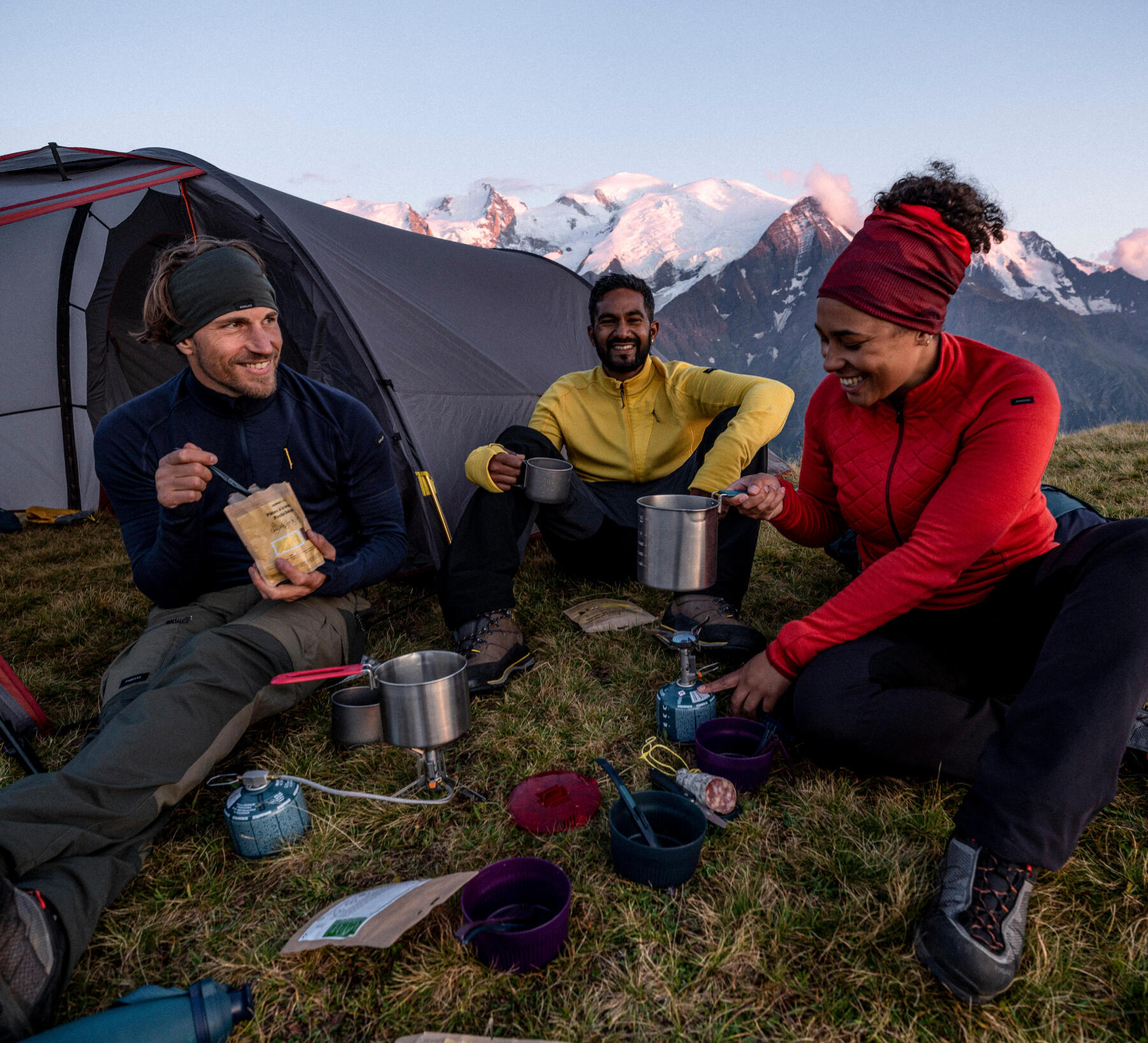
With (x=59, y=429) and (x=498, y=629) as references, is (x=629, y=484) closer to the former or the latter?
(x=498, y=629)

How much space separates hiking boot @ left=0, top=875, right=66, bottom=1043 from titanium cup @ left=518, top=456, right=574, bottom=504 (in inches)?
84.4

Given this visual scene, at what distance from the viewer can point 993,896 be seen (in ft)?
5.00

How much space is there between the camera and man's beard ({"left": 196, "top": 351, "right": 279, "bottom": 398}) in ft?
9.02

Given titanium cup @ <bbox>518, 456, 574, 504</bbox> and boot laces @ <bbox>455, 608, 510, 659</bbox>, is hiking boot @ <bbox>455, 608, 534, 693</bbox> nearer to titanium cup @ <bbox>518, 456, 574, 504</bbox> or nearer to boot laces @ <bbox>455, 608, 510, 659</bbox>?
boot laces @ <bbox>455, 608, 510, 659</bbox>

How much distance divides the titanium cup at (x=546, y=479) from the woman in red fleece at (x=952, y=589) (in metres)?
1.20

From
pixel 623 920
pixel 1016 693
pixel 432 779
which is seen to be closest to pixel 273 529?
pixel 432 779

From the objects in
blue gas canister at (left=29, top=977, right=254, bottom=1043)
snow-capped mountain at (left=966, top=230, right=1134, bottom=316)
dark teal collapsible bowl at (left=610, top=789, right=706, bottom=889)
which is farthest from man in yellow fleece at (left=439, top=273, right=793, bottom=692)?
snow-capped mountain at (left=966, top=230, right=1134, bottom=316)

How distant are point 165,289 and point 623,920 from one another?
8.94 ft

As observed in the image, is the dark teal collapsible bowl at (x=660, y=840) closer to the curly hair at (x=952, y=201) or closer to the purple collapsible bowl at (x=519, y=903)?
the purple collapsible bowl at (x=519, y=903)

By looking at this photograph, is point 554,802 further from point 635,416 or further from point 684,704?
point 635,416

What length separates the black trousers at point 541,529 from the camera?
3217 millimetres

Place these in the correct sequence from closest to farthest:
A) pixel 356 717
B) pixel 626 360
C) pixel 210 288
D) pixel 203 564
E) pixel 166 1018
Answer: pixel 166 1018 → pixel 356 717 → pixel 210 288 → pixel 203 564 → pixel 626 360

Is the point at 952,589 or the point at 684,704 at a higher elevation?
the point at 952,589

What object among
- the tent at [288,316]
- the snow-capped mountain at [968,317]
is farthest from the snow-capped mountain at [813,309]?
the tent at [288,316]
